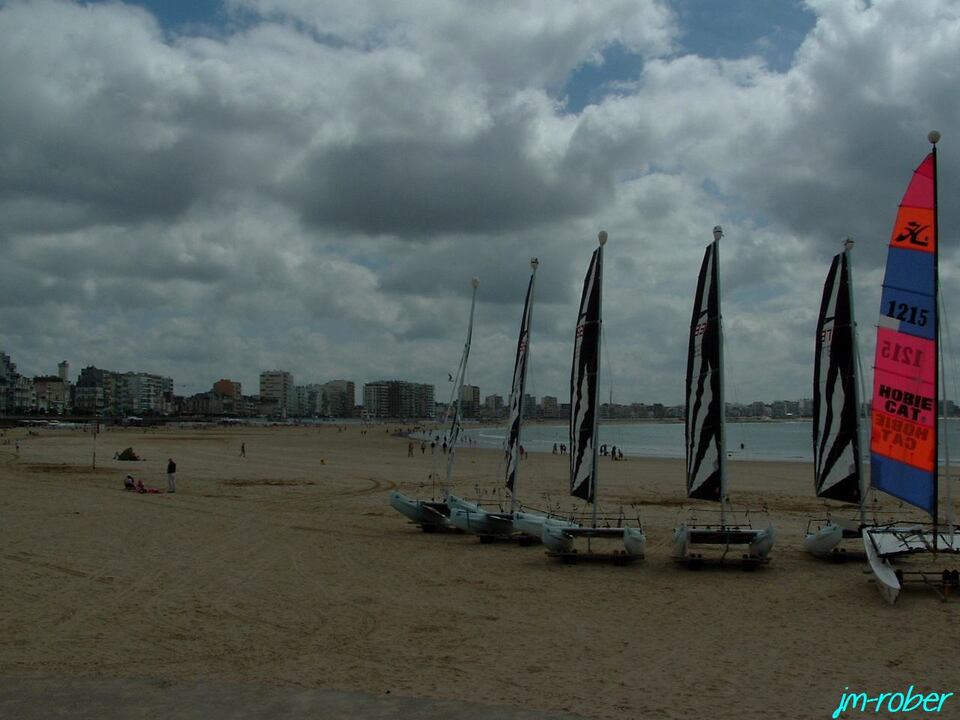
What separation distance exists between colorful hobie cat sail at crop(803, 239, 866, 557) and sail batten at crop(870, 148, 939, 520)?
2517 millimetres

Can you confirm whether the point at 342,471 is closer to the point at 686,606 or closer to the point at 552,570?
the point at 552,570

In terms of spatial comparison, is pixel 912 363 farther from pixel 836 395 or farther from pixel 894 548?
pixel 836 395

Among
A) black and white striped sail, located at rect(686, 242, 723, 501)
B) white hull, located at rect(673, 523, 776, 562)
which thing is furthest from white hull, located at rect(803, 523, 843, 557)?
black and white striped sail, located at rect(686, 242, 723, 501)

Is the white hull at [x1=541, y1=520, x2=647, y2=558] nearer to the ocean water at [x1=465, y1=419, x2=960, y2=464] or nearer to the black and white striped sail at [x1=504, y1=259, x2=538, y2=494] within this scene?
the black and white striped sail at [x1=504, y1=259, x2=538, y2=494]

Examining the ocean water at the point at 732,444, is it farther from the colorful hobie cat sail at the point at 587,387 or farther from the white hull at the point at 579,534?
the white hull at the point at 579,534

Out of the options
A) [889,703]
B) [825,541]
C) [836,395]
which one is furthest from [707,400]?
[889,703]

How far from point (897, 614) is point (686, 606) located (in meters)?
2.94

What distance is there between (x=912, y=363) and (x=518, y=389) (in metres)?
9.15

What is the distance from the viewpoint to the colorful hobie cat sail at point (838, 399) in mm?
15797

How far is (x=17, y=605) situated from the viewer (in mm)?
10484

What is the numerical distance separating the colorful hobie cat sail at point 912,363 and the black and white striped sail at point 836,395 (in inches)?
100

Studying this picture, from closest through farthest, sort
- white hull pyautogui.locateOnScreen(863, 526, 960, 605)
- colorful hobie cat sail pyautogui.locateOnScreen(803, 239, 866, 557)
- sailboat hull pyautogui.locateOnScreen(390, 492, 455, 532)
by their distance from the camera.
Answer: white hull pyautogui.locateOnScreen(863, 526, 960, 605), colorful hobie cat sail pyautogui.locateOnScreen(803, 239, 866, 557), sailboat hull pyautogui.locateOnScreen(390, 492, 455, 532)

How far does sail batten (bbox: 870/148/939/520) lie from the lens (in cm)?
1276

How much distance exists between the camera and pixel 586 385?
16.6m
